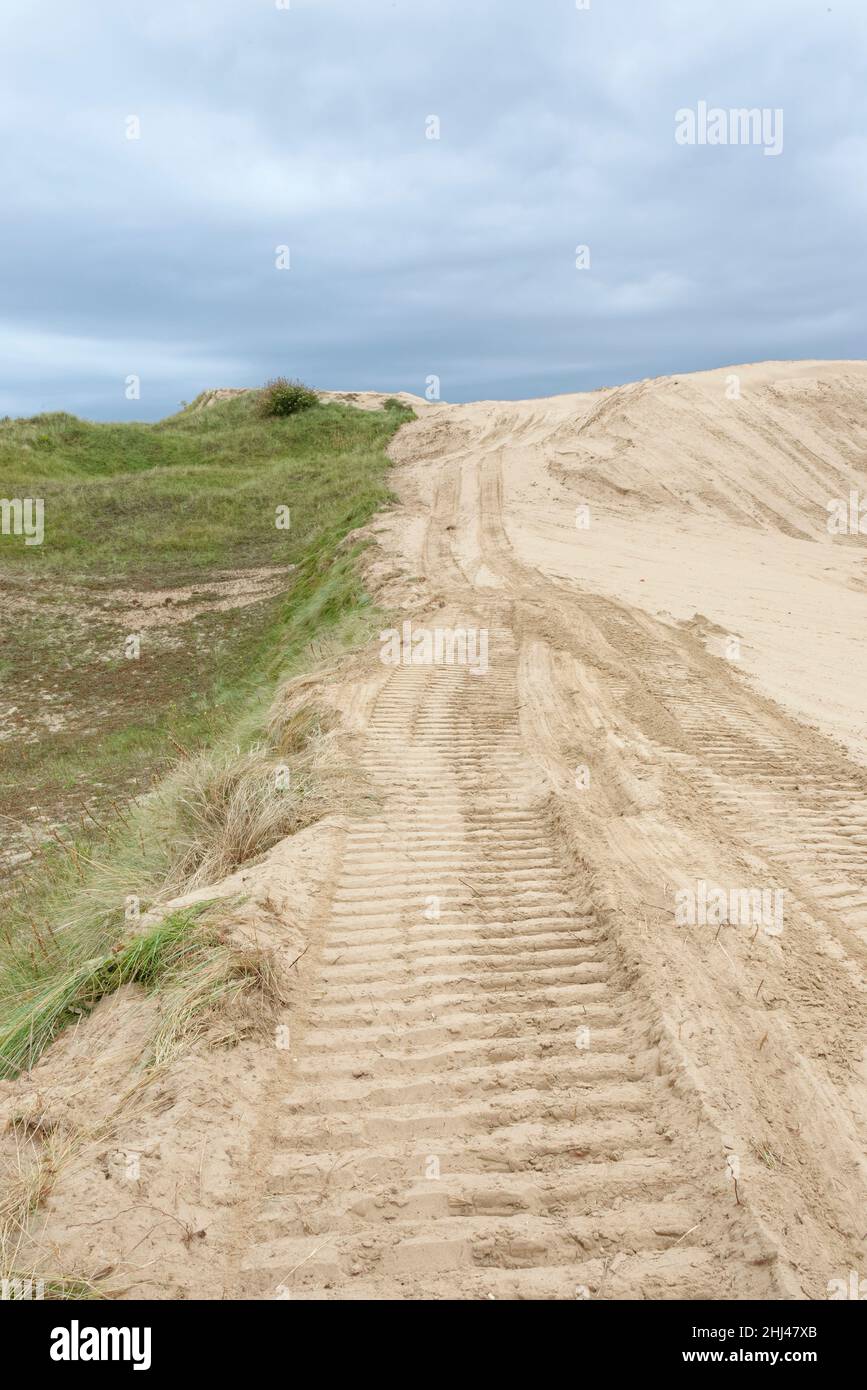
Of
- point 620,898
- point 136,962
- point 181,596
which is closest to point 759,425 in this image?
point 181,596

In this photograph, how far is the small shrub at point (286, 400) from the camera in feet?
117

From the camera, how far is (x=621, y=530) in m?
17.1

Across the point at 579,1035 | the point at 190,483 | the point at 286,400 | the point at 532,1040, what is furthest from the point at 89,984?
the point at 286,400

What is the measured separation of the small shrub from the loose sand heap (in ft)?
96.4

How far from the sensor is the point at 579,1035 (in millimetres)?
3611

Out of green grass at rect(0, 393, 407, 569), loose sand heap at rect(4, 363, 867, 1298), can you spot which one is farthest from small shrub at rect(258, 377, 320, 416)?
loose sand heap at rect(4, 363, 867, 1298)

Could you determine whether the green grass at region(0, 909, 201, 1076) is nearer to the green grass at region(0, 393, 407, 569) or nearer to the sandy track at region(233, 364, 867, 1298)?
the sandy track at region(233, 364, 867, 1298)

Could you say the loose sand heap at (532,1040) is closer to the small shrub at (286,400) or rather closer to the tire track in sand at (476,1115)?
the tire track in sand at (476,1115)

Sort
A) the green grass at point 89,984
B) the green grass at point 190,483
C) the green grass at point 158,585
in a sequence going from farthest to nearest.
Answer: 1. the green grass at point 190,483
2. the green grass at point 158,585
3. the green grass at point 89,984

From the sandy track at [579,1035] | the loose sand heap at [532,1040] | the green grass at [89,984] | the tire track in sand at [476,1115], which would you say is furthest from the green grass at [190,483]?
the green grass at [89,984]

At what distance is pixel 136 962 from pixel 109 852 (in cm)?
297

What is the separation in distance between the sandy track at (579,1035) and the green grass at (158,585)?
3.46 feet
